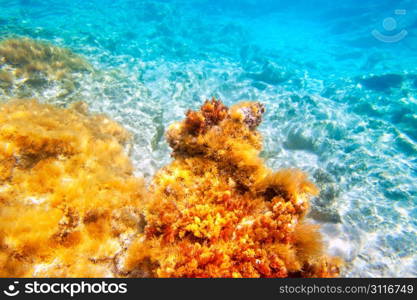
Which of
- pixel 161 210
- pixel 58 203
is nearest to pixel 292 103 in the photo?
pixel 161 210

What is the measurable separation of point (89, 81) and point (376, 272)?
1054cm

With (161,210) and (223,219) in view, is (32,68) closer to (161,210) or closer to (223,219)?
(161,210)

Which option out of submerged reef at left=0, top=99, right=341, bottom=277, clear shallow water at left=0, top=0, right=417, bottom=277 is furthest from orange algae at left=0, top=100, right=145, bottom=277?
clear shallow water at left=0, top=0, right=417, bottom=277

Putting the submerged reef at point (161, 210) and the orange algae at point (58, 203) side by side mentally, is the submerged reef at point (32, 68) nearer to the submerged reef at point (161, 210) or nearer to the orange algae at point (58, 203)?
the orange algae at point (58, 203)

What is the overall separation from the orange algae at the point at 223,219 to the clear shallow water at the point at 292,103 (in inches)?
110

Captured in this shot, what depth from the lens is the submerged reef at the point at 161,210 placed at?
9.25 ft

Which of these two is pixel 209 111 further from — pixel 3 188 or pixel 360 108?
pixel 360 108

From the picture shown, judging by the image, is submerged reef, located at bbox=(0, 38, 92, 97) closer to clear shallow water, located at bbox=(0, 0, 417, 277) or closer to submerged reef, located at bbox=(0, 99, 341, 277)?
clear shallow water, located at bbox=(0, 0, 417, 277)

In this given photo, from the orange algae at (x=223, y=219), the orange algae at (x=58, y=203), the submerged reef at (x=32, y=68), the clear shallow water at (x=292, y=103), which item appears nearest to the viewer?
the orange algae at (x=223, y=219)

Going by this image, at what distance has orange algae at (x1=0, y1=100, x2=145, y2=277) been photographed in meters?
2.91

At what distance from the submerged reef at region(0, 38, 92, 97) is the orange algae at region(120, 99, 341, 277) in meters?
6.81

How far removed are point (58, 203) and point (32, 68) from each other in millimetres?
7545

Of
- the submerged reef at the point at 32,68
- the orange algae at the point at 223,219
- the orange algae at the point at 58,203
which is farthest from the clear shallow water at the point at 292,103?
the orange algae at the point at 223,219

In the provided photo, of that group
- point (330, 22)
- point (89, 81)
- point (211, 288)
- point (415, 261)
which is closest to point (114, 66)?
point (89, 81)
